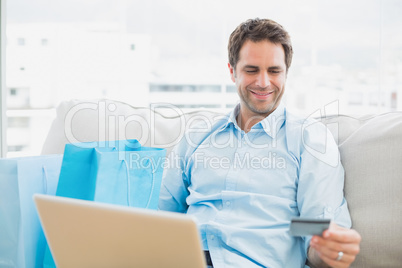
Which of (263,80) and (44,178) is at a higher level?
(263,80)

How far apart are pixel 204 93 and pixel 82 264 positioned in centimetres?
415

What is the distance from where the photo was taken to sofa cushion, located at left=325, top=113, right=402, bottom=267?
44.5 inches

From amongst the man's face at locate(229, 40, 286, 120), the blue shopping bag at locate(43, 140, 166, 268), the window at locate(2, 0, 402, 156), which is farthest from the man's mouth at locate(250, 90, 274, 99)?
the window at locate(2, 0, 402, 156)

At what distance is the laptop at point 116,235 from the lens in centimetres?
71

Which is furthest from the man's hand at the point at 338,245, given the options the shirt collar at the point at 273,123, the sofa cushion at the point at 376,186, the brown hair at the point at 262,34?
the brown hair at the point at 262,34

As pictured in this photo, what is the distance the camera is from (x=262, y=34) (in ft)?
4.54

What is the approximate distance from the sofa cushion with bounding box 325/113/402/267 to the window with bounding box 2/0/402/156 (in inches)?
136

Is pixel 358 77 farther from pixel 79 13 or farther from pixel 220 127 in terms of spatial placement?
pixel 220 127

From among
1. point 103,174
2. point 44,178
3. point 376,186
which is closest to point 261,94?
point 376,186

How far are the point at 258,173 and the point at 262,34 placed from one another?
463mm

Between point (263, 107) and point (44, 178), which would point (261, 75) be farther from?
point (44, 178)

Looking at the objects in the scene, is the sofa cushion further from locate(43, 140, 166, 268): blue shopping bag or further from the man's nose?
locate(43, 140, 166, 268): blue shopping bag

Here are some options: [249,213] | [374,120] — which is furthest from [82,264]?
[374,120]

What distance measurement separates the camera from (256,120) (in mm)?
1454
